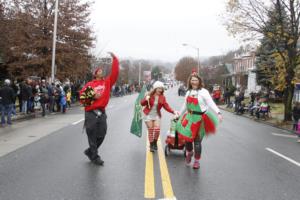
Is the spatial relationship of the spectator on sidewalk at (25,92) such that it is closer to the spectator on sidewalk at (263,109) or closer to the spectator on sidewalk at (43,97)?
the spectator on sidewalk at (43,97)

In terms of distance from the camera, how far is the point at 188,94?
7711 millimetres

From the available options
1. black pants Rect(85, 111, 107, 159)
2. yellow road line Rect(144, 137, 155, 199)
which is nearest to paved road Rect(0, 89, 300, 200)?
yellow road line Rect(144, 137, 155, 199)

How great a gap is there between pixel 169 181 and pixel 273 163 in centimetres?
318

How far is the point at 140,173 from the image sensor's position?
7.11m

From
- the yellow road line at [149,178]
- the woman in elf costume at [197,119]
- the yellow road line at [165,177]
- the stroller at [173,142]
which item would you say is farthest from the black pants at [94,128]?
the stroller at [173,142]

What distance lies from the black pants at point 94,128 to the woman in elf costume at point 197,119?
147 centimetres

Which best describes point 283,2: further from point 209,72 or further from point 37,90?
point 209,72

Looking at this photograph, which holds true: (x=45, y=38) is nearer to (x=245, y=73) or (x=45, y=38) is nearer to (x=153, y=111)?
(x=153, y=111)

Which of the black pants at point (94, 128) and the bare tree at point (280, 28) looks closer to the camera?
the black pants at point (94, 128)

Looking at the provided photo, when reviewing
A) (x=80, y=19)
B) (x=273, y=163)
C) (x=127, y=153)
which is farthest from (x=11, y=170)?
(x=80, y=19)

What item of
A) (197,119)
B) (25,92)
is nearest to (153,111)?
(197,119)

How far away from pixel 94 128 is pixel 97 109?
0.36m

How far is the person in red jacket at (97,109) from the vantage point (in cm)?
760

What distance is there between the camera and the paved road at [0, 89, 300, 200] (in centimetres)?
589
